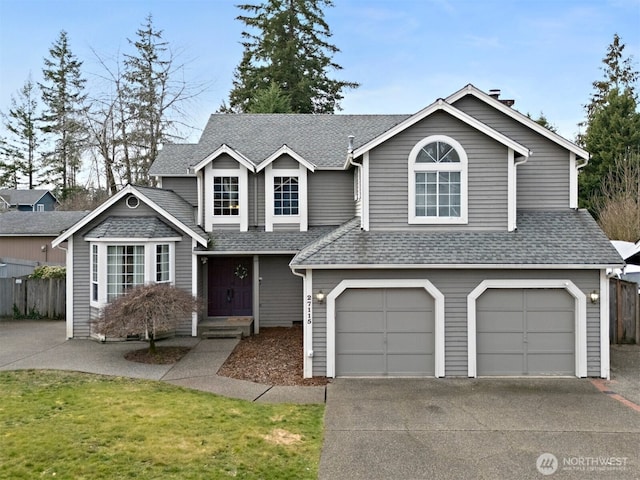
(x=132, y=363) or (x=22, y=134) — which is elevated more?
(x=22, y=134)

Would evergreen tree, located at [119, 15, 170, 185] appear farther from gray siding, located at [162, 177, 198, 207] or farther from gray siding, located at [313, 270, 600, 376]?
gray siding, located at [313, 270, 600, 376]

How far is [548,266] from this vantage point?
9344mm

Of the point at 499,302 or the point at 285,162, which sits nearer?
the point at 499,302

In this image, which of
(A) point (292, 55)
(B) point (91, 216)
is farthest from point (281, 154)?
(A) point (292, 55)

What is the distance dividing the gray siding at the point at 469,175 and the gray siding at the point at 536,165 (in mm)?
1402

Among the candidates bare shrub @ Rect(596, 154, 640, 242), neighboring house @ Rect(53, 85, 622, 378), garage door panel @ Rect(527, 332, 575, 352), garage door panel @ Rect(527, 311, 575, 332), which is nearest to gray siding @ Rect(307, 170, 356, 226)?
neighboring house @ Rect(53, 85, 622, 378)

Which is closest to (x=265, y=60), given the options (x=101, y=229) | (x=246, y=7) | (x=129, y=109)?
(x=246, y=7)

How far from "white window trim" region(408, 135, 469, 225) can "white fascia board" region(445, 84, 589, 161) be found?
1.60 m

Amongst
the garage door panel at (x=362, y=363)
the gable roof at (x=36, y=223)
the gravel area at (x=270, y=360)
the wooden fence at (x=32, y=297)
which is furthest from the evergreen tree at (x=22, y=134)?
the garage door panel at (x=362, y=363)

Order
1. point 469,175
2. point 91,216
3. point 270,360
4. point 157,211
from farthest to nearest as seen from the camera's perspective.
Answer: point 157,211, point 91,216, point 270,360, point 469,175

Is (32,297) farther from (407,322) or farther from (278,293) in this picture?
(407,322)

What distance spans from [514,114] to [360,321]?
6.90m

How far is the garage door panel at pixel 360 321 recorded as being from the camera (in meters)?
9.73

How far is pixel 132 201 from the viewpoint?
13391 millimetres
